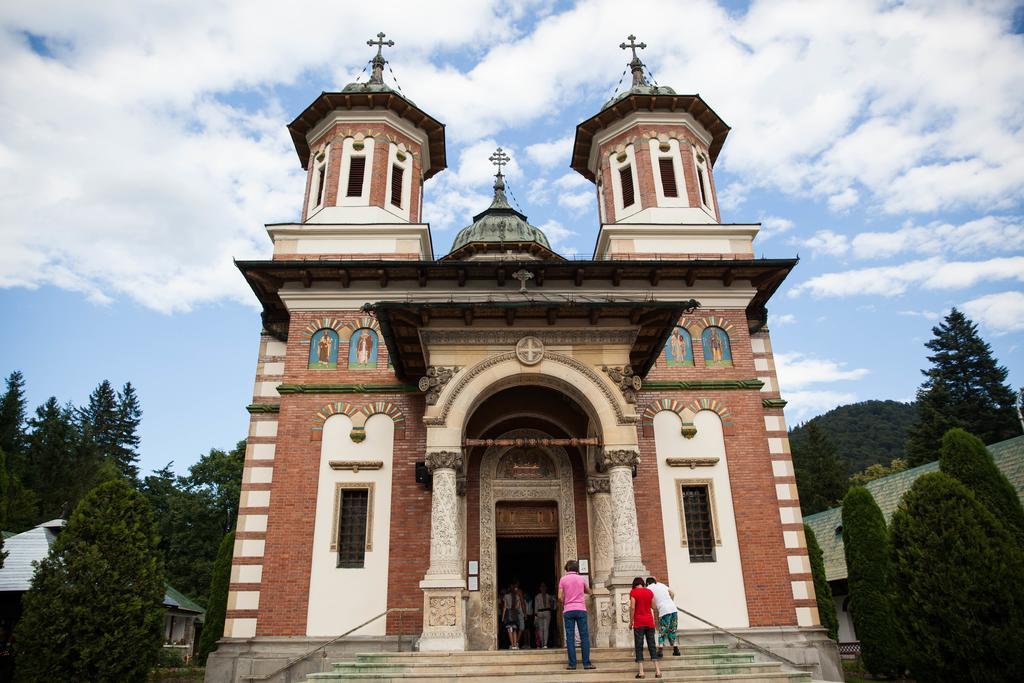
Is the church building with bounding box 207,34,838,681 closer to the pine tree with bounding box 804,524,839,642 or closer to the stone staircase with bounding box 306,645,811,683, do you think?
the stone staircase with bounding box 306,645,811,683

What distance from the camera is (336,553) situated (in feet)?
50.3

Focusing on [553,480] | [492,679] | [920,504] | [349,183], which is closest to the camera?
[492,679]

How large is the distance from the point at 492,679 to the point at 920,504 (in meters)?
8.32

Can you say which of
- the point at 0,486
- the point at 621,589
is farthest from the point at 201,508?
the point at 621,589

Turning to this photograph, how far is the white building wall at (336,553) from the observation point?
585 inches

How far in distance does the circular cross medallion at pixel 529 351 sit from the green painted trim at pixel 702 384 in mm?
3953

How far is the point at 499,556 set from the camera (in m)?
18.3

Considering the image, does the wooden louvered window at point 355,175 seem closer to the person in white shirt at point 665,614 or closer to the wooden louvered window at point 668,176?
the wooden louvered window at point 668,176

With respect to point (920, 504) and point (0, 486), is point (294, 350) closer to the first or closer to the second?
point (0, 486)

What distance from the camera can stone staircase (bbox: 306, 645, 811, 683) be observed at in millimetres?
10219

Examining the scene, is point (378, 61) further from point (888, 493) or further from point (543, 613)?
point (888, 493)

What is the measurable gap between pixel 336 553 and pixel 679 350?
9.64 m

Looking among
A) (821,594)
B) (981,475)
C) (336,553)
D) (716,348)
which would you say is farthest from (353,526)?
(981,475)

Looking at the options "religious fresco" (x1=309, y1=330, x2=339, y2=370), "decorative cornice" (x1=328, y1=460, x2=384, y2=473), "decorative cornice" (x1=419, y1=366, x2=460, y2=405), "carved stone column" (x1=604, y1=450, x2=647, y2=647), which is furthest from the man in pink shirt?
"religious fresco" (x1=309, y1=330, x2=339, y2=370)
